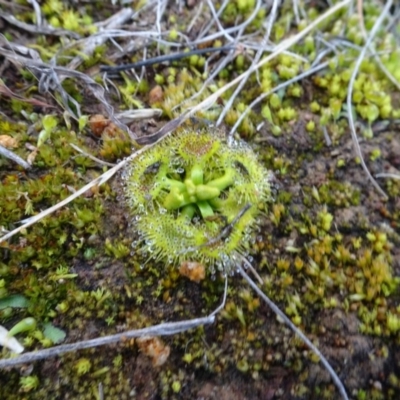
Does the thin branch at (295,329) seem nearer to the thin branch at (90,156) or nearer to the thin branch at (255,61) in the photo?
the thin branch at (255,61)

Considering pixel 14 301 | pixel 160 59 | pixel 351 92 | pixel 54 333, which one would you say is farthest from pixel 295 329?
pixel 160 59

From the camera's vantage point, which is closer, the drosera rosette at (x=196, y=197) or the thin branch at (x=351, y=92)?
the drosera rosette at (x=196, y=197)

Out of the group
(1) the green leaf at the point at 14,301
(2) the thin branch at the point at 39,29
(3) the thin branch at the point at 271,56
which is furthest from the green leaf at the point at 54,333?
(2) the thin branch at the point at 39,29

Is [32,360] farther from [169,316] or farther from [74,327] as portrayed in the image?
[169,316]

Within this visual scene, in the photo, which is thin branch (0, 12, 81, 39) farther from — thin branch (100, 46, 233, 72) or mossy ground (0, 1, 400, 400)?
thin branch (100, 46, 233, 72)

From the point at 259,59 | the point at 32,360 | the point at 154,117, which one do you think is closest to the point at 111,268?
the point at 32,360

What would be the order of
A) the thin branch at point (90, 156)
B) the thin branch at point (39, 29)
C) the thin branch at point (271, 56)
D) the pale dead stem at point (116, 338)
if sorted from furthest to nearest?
the thin branch at point (39, 29) → the thin branch at point (271, 56) → the thin branch at point (90, 156) → the pale dead stem at point (116, 338)

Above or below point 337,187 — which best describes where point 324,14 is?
above

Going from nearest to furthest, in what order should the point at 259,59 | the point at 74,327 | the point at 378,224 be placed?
the point at 74,327, the point at 378,224, the point at 259,59
